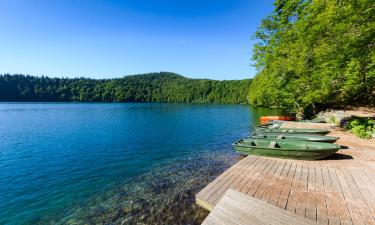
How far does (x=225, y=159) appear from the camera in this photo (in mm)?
12695

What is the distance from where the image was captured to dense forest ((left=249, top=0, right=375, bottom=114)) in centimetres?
1235

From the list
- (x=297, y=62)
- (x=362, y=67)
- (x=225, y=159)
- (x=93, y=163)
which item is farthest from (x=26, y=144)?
(x=362, y=67)

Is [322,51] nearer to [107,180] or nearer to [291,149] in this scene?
[291,149]

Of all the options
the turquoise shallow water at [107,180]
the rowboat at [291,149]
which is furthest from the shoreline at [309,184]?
the turquoise shallow water at [107,180]

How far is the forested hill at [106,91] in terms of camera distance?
15175 cm

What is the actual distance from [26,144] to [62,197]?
13.8 meters

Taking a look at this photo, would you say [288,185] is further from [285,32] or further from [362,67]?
[285,32]

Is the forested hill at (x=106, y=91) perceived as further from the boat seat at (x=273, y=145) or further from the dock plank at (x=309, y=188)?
the dock plank at (x=309, y=188)

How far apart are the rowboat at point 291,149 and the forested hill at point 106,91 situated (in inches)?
5077

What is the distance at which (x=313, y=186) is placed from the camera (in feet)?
21.0

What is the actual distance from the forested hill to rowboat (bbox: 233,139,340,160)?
129 metres

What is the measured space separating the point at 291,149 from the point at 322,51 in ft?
31.8

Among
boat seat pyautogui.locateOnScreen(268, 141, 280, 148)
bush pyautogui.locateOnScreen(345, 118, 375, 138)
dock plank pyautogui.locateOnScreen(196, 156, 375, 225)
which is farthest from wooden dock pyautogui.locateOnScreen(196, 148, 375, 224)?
bush pyautogui.locateOnScreen(345, 118, 375, 138)

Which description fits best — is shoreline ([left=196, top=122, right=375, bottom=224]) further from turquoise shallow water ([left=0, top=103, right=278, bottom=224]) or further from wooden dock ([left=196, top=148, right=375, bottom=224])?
turquoise shallow water ([left=0, top=103, right=278, bottom=224])
